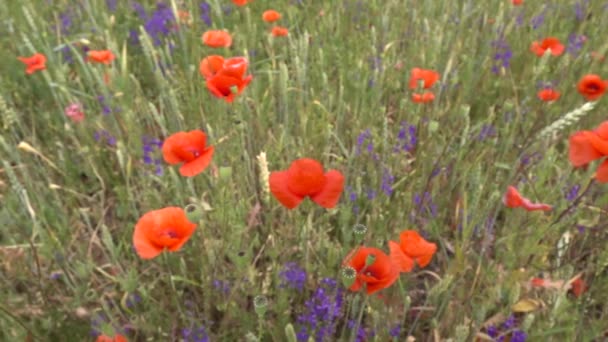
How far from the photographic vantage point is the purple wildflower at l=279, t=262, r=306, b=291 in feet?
3.82

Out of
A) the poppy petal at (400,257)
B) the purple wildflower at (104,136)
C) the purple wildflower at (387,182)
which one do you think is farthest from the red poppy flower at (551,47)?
the purple wildflower at (104,136)

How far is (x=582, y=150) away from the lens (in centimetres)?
101

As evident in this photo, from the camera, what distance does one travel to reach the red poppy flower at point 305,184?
922mm

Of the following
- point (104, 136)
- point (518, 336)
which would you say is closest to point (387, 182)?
point (518, 336)

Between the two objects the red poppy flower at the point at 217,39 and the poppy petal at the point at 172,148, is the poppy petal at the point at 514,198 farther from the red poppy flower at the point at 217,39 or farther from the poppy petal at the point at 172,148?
the red poppy flower at the point at 217,39

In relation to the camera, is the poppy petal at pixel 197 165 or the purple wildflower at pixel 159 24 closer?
the poppy petal at pixel 197 165

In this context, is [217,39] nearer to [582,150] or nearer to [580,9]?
[582,150]

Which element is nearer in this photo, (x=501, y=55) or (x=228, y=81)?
(x=228, y=81)

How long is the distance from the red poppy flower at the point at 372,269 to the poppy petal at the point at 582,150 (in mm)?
448

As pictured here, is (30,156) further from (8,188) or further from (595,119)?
(595,119)

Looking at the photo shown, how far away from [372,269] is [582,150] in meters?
0.50

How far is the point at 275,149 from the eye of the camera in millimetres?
1527

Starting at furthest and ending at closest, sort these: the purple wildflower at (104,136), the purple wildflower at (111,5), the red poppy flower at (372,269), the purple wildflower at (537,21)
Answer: the purple wildflower at (111,5) < the purple wildflower at (537,21) < the purple wildflower at (104,136) < the red poppy flower at (372,269)

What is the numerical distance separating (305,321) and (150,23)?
1.60 meters
